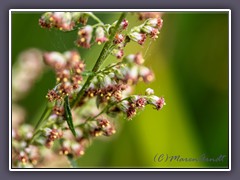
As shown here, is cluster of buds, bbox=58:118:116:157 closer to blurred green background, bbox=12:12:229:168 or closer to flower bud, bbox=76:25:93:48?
flower bud, bbox=76:25:93:48

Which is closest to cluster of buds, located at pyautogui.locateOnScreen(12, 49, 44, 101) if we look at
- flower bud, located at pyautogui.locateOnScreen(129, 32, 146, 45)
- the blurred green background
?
the blurred green background

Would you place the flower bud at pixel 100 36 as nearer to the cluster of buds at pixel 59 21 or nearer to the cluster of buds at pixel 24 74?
the cluster of buds at pixel 59 21

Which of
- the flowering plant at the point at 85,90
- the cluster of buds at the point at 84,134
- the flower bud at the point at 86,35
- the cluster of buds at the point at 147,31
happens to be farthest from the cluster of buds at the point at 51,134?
the cluster of buds at the point at 147,31

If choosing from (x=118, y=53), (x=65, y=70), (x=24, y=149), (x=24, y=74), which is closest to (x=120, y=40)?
(x=118, y=53)
